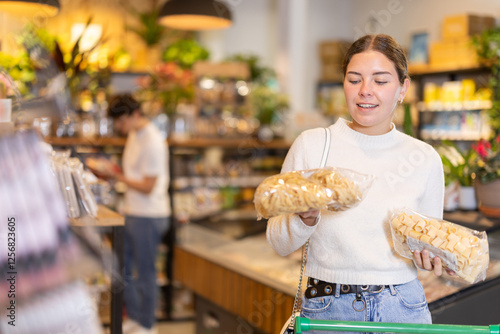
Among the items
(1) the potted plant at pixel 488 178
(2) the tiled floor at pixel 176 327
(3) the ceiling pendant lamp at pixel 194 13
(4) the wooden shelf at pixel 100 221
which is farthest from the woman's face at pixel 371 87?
(2) the tiled floor at pixel 176 327

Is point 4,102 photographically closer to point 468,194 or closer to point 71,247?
point 71,247

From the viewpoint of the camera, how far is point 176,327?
4.57 metres

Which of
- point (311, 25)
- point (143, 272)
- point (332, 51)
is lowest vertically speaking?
point (143, 272)

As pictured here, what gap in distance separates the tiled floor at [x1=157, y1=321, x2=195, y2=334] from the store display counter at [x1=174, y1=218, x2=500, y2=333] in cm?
89

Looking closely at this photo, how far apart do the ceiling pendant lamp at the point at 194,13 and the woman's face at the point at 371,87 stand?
9.72 ft

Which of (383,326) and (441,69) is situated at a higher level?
(441,69)

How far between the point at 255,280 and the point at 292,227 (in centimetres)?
141

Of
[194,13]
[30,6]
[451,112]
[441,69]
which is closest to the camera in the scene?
[30,6]

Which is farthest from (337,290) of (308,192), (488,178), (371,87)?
(488,178)

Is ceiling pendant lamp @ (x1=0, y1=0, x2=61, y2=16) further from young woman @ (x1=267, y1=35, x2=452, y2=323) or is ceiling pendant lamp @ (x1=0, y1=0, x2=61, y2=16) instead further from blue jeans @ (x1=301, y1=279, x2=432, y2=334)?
blue jeans @ (x1=301, y1=279, x2=432, y2=334)

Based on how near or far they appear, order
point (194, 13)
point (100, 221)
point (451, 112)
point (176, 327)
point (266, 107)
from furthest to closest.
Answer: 1. point (451, 112)
2. point (266, 107)
3. point (176, 327)
4. point (194, 13)
5. point (100, 221)

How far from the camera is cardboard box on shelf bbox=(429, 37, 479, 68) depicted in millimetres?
6773

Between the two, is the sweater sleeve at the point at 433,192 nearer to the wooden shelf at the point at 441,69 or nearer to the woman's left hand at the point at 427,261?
the woman's left hand at the point at 427,261

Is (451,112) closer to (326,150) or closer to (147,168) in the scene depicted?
(147,168)
